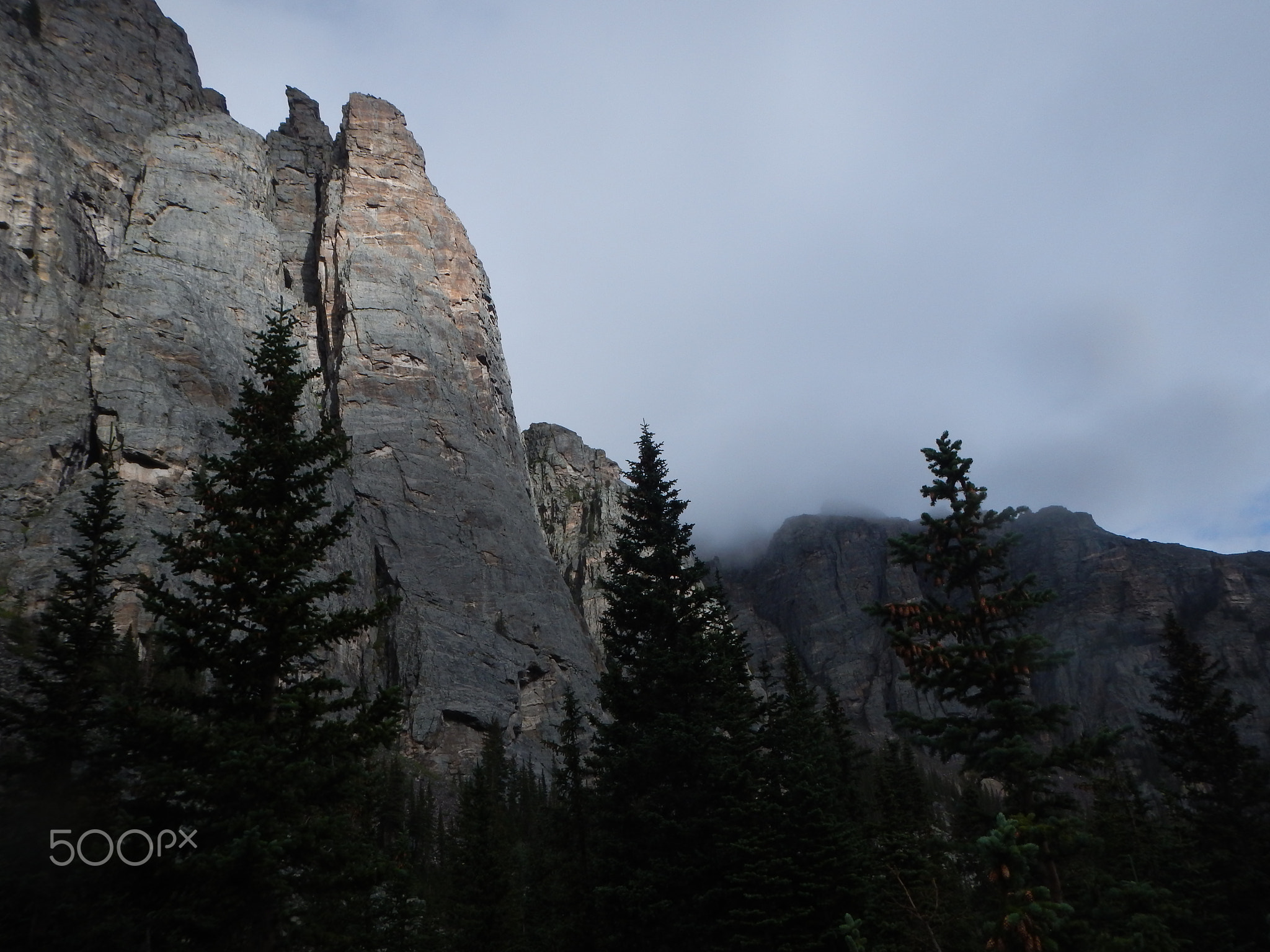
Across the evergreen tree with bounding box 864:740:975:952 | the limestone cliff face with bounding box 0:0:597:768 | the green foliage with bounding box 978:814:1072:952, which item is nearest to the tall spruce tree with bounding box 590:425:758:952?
the evergreen tree with bounding box 864:740:975:952

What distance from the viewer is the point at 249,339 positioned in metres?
95.6

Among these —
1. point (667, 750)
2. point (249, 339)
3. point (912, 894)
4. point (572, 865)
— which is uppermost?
point (249, 339)

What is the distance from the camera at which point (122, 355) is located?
80.6 meters

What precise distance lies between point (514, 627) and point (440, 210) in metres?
70.3

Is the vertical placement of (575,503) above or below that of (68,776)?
above

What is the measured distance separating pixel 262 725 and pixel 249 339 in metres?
92.5

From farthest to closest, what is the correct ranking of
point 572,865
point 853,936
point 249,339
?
point 249,339
point 572,865
point 853,936

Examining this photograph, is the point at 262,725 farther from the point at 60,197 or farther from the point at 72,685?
the point at 60,197

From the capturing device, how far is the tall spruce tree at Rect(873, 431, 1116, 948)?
41.7ft

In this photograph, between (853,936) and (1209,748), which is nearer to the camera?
(853,936)

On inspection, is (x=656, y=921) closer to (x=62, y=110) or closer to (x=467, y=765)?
(x=467, y=765)

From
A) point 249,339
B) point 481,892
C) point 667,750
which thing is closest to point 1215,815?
point 667,750

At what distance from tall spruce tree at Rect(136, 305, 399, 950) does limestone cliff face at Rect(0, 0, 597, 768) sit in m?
52.4

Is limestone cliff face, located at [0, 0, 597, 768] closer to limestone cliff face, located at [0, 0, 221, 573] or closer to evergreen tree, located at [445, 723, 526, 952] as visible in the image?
limestone cliff face, located at [0, 0, 221, 573]
